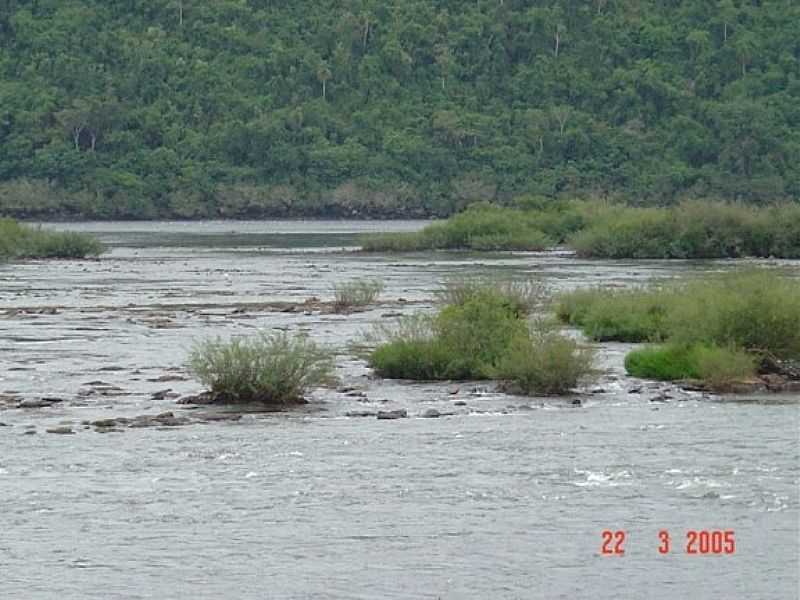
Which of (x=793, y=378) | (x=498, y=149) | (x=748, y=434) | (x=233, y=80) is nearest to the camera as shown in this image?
(x=748, y=434)

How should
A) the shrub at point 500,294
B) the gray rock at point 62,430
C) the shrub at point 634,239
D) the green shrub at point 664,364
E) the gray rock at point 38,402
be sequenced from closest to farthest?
the gray rock at point 62,430
the gray rock at point 38,402
the green shrub at point 664,364
the shrub at point 500,294
the shrub at point 634,239

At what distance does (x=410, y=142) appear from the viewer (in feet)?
520

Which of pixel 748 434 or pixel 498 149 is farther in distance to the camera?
pixel 498 149

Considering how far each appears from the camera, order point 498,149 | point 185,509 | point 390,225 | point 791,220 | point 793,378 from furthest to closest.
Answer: point 498,149 < point 390,225 < point 791,220 < point 793,378 < point 185,509

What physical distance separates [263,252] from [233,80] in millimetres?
79856

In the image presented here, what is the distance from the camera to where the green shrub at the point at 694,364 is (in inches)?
1220

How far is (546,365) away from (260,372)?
4.52 m

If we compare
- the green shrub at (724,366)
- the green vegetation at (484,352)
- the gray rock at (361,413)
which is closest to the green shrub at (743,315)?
the green shrub at (724,366)

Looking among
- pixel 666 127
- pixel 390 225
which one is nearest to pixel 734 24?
pixel 666 127

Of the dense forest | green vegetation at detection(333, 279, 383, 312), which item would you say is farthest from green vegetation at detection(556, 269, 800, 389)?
the dense forest

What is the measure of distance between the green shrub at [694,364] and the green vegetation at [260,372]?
6.18 metres

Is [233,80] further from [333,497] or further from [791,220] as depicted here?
[333,497]
